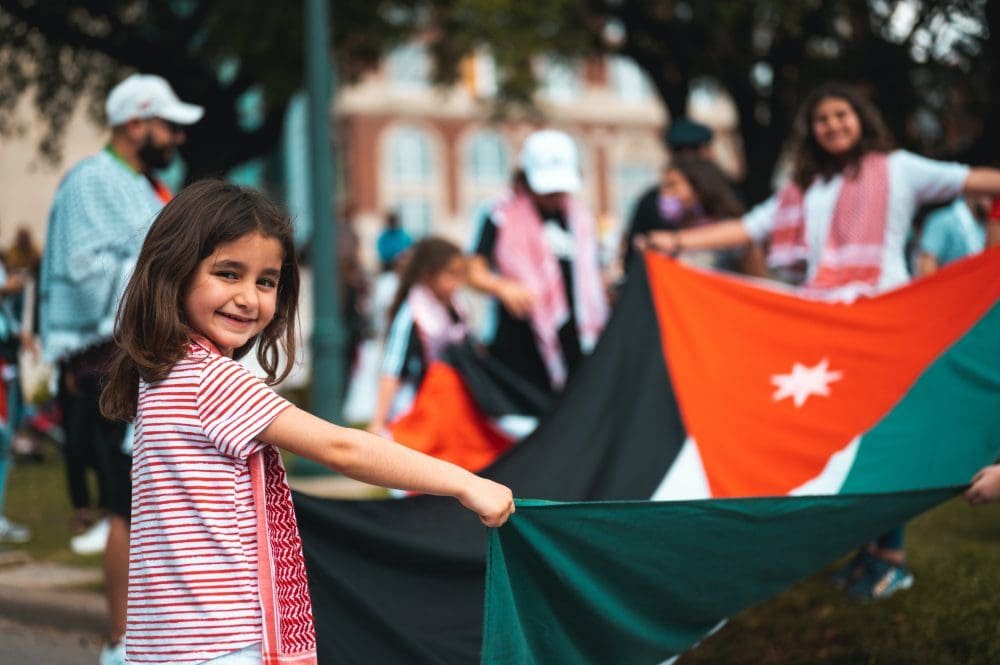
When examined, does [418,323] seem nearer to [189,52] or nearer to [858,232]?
[858,232]

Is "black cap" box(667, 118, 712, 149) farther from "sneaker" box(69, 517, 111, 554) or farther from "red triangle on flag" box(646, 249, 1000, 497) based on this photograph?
"sneaker" box(69, 517, 111, 554)

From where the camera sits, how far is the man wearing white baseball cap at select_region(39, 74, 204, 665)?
4781 mm

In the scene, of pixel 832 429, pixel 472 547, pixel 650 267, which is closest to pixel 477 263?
pixel 650 267

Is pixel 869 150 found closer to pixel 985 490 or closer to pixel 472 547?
pixel 985 490

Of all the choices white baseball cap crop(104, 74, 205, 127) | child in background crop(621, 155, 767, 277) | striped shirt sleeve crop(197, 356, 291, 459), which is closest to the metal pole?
child in background crop(621, 155, 767, 277)

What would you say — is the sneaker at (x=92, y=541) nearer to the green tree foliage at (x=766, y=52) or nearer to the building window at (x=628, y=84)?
the green tree foliage at (x=766, y=52)

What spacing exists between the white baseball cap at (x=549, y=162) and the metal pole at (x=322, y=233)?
4.03 meters

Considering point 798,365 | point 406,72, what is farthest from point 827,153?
point 406,72

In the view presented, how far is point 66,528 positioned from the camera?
8328 mm

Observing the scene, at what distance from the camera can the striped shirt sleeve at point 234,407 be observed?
106 inches

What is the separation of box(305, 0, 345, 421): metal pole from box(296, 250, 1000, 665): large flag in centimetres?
499

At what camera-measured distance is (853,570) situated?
533 cm

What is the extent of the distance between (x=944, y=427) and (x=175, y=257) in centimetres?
294

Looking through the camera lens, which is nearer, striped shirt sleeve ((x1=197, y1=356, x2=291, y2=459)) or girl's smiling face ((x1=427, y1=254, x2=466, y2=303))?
striped shirt sleeve ((x1=197, y1=356, x2=291, y2=459))
